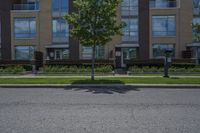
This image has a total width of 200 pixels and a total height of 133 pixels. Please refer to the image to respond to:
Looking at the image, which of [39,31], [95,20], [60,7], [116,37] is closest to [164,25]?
[116,37]

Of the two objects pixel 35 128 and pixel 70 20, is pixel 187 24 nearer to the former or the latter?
pixel 70 20

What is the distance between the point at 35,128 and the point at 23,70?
20994 mm

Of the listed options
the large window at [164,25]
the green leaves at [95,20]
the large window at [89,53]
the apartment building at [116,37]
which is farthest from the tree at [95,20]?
the large window at [164,25]

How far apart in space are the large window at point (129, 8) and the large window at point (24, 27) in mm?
11961

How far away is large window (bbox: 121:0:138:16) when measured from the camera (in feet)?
114

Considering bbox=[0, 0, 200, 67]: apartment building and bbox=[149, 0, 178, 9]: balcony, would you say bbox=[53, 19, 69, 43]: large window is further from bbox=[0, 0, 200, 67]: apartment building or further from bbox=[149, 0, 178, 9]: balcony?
bbox=[149, 0, 178, 9]: balcony

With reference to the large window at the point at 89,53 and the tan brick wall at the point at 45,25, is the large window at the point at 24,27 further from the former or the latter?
the large window at the point at 89,53

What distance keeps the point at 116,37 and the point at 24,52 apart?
1233 centimetres

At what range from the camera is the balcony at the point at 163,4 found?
34706 mm

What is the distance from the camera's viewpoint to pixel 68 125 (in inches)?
254

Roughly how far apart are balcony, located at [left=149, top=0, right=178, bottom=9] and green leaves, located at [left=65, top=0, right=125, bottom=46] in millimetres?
18755

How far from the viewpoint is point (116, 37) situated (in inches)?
1358

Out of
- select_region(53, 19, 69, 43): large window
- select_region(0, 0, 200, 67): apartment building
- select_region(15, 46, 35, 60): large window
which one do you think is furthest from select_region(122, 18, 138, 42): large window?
select_region(15, 46, 35, 60): large window

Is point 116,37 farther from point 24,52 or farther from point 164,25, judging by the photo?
point 24,52
